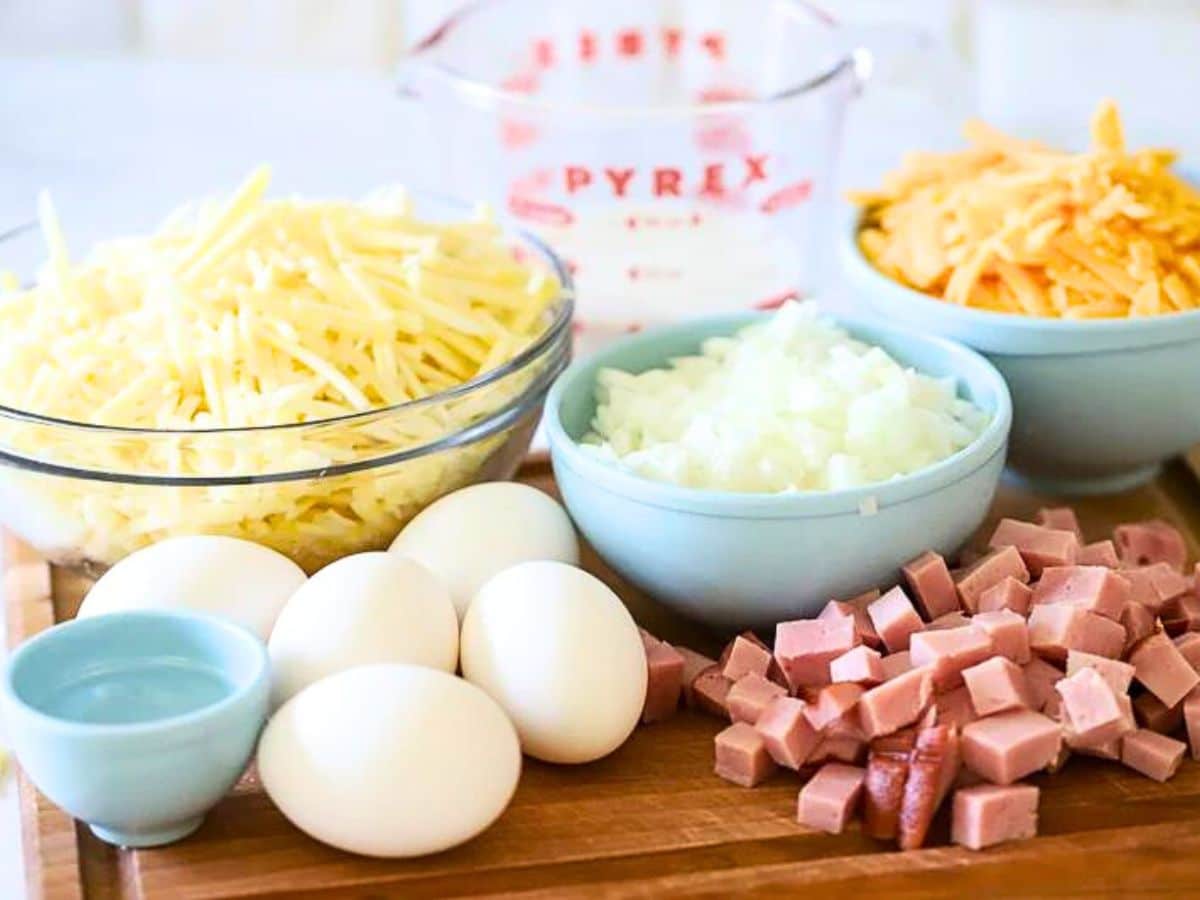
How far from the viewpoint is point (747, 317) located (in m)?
1.50

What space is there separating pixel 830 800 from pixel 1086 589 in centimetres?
26

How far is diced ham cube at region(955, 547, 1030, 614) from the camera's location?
1260 millimetres

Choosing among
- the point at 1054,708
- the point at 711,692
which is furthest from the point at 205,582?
the point at 1054,708

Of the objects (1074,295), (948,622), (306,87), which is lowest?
(306,87)

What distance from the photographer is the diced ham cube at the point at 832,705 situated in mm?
1146

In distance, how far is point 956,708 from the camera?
1156mm

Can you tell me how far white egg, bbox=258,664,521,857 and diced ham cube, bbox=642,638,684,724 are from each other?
0.54ft

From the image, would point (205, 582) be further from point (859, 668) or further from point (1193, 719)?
point (1193, 719)

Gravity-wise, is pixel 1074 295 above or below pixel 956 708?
above

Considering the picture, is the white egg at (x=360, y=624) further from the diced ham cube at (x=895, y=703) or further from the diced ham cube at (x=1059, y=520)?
the diced ham cube at (x=1059, y=520)

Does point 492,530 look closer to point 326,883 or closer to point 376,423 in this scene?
point 376,423

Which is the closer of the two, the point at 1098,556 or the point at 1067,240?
the point at 1098,556

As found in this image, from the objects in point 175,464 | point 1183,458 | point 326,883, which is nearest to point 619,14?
point 1183,458

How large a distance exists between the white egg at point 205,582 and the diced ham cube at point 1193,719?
0.62 metres
